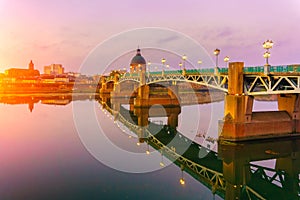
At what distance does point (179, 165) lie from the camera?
76.6 ft

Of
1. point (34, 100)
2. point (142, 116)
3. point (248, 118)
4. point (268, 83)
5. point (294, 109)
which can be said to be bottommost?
point (142, 116)

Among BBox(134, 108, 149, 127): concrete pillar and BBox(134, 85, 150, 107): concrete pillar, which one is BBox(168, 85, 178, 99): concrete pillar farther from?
BBox(134, 108, 149, 127): concrete pillar

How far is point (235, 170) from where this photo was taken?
21.8 m

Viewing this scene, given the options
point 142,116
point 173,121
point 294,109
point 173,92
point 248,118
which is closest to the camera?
point 248,118

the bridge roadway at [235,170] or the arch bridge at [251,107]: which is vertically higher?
the arch bridge at [251,107]

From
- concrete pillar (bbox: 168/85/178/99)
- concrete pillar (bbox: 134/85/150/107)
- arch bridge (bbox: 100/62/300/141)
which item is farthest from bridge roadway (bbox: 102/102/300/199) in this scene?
concrete pillar (bbox: 168/85/178/99)

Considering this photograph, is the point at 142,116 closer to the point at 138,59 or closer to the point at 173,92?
the point at 173,92

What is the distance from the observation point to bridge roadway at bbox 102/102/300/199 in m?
18.1

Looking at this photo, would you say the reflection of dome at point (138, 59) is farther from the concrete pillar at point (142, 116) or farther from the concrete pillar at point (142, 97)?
the concrete pillar at point (142, 116)

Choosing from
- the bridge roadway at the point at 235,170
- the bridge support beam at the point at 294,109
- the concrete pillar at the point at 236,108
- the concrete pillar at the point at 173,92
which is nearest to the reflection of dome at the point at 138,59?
the concrete pillar at the point at 173,92

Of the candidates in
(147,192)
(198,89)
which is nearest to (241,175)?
(147,192)

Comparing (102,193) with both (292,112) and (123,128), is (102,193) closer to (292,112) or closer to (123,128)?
(292,112)

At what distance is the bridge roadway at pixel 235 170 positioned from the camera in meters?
18.1

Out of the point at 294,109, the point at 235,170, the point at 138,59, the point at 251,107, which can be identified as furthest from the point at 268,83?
the point at 138,59
